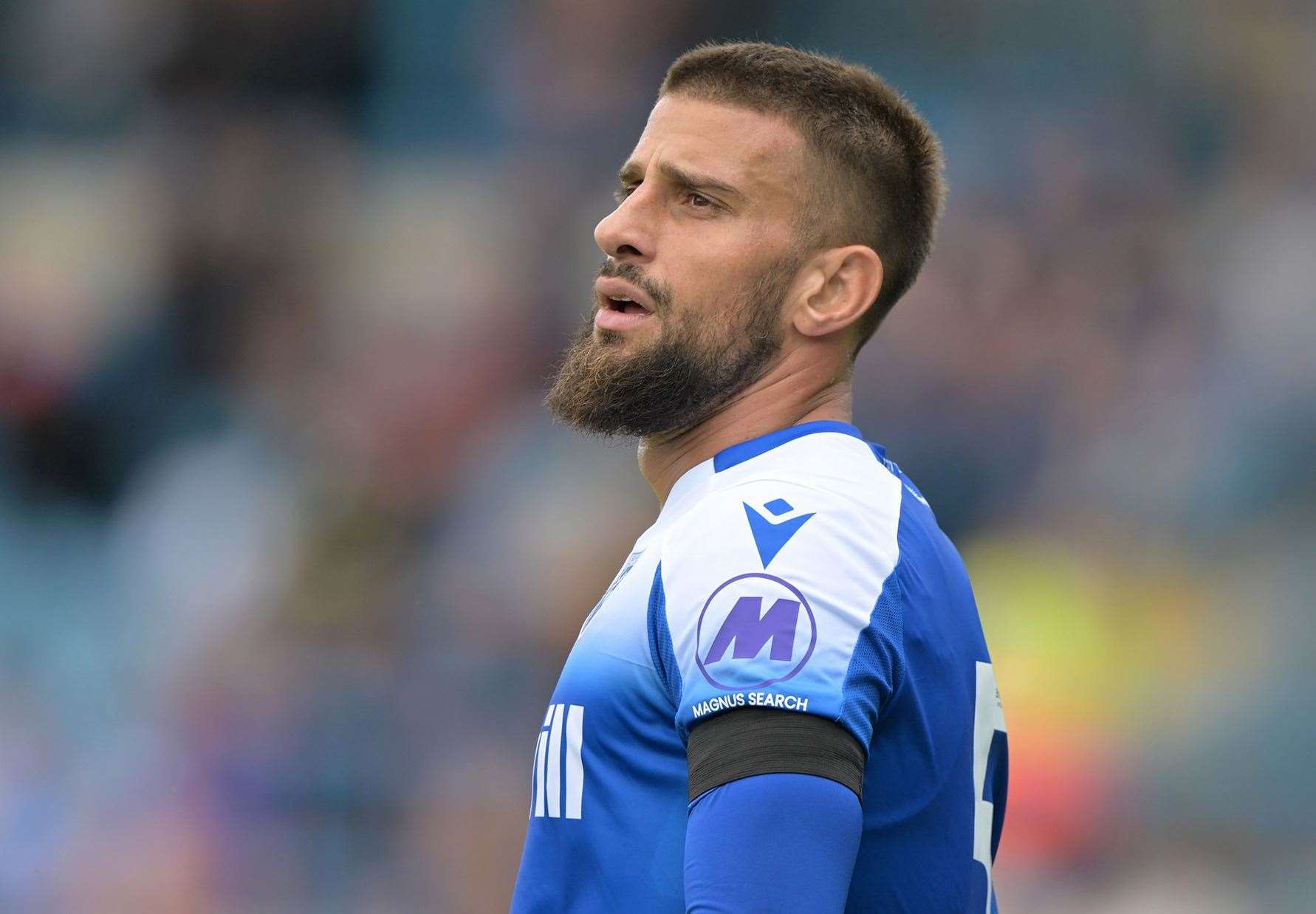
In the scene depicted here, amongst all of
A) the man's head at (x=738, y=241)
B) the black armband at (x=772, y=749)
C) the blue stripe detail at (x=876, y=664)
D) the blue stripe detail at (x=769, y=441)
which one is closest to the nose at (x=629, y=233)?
the man's head at (x=738, y=241)

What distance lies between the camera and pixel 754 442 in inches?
96.0

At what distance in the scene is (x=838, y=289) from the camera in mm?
2600

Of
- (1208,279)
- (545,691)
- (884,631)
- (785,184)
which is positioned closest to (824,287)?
(785,184)

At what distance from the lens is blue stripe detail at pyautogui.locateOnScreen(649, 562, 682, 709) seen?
1.99 m

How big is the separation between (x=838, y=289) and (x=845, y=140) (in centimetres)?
27

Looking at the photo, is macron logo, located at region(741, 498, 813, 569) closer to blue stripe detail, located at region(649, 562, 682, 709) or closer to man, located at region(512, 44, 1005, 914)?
man, located at region(512, 44, 1005, 914)

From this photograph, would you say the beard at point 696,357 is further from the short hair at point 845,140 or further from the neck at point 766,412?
the short hair at point 845,140

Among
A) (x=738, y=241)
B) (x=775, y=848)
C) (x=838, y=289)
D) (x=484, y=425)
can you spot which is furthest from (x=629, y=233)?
(x=484, y=425)

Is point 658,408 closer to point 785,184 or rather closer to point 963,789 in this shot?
point 785,184

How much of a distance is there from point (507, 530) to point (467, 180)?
1685 mm

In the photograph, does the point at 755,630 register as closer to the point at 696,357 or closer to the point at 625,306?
the point at 696,357

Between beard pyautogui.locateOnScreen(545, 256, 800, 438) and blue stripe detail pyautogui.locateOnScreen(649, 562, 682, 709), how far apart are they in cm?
52

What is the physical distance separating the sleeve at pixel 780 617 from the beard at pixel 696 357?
43cm

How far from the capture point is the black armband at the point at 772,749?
180 centimetres
